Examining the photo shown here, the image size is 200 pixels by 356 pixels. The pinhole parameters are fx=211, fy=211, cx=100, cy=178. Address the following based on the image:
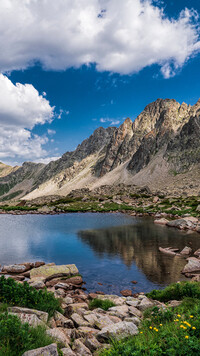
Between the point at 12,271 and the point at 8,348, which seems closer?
the point at 8,348

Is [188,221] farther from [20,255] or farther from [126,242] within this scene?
[20,255]

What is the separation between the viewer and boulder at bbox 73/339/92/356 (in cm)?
747

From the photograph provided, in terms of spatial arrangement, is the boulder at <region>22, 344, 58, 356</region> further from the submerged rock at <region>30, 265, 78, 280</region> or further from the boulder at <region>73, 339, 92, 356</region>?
the submerged rock at <region>30, 265, 78, 280</region>

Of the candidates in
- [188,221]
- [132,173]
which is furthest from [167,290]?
[132,173]

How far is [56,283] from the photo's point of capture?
17.7 meters

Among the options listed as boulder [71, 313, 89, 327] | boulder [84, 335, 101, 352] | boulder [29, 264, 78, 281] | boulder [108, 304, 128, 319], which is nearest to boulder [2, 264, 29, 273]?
boulder [29, 264, 78, 281]

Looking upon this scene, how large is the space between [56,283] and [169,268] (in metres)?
11.3

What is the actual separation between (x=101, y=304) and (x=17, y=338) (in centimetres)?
785

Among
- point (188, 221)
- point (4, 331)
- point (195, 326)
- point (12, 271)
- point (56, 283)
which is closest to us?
point (4, 331)

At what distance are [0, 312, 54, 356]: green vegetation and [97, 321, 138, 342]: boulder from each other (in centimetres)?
240

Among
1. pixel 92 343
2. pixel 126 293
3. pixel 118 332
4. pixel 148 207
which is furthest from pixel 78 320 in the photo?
pixel 148 207

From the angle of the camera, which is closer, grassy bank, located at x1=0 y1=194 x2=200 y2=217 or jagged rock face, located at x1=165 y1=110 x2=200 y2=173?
grassy bank, located at x1=0 y1=194 x2=200 y2=217

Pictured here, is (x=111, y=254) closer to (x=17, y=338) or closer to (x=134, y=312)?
(x=134, y=312)

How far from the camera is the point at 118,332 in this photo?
8.43 metres
